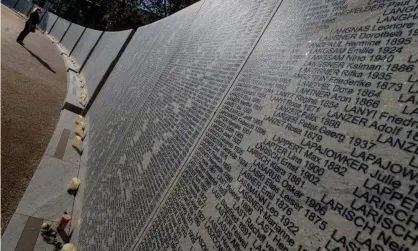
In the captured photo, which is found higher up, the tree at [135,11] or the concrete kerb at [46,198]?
the tree at [135,11]

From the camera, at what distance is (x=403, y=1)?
1451mm

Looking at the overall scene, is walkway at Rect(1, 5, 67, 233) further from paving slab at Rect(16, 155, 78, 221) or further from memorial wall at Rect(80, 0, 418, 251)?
memorial wall at Rect(80, 0, 418, 251)

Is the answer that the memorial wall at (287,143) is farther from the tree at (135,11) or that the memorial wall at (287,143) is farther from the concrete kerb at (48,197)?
the tree at (135,11)

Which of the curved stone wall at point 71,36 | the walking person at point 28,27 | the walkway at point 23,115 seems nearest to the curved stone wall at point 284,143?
the walkway at point 23,115

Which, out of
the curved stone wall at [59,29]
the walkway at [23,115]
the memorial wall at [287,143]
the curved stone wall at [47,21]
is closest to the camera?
the memorial wall at [287,143]

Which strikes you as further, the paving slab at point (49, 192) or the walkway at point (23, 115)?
the walkway at point (23, 115)

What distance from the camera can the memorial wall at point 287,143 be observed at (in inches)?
45.3

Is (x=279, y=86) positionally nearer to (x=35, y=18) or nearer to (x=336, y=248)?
(x=336, y=248)

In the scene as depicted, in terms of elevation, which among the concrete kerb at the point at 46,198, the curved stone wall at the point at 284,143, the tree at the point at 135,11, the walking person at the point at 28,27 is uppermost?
the tree at the point at 135,11

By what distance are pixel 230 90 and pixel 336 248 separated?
1.72 m

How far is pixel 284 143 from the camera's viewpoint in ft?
5.46

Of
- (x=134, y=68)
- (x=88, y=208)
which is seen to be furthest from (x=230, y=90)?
(x=134, y=68)

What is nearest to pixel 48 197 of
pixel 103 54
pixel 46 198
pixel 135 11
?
pixel 46 198

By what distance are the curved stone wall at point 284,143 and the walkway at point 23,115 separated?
1.70m
